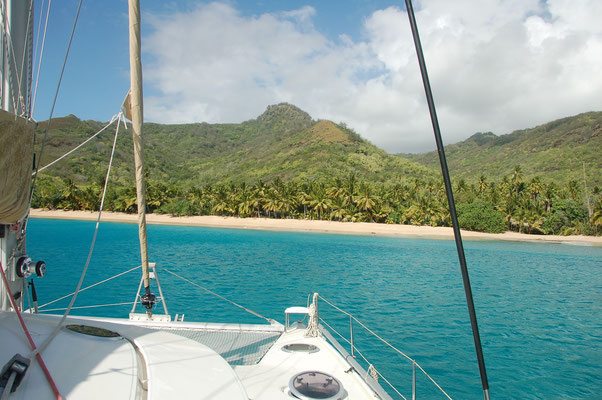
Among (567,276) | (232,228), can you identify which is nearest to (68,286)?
(567,276)

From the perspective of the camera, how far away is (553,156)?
293 feet

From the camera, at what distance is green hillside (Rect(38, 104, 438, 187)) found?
94562 millimetres

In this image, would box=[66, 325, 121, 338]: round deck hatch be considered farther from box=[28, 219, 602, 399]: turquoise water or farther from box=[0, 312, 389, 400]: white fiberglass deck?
box=[28, 219, 602, 399]: turquoise water

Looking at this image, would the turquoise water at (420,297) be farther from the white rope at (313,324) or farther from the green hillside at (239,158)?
the green hillside at (239,158)

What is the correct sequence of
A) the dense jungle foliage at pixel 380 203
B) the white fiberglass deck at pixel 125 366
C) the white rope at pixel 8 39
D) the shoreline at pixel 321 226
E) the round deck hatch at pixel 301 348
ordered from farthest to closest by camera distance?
the dense jungle foliage at pixel 380 203, the shoreline at pixel 321 226, the round deck hatch at pixel 301 348, the white rope at pixel 8 39, the white fiberglass deck at pixel 125 366

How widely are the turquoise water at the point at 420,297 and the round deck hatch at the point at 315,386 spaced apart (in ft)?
18.3

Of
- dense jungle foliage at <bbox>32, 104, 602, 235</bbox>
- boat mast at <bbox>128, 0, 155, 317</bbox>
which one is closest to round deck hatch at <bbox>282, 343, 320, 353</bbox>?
boat mast at <bbox>128, 0, 155, 317</bbox>

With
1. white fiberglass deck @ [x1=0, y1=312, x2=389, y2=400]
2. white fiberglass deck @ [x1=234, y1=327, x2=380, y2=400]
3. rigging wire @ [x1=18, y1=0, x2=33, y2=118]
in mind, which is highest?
rigging wire @ [x1=18, y1=0, x2=33, y2=118]

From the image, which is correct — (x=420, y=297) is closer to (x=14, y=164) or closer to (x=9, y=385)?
(x=14, y=164)

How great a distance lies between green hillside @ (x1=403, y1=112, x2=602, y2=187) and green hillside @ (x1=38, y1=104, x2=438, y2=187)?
20768mm

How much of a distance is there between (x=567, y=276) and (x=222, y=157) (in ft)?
438

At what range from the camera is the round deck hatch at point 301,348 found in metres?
5.71

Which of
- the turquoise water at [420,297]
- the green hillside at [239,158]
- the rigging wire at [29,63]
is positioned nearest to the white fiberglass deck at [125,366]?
the rigging wire at [29,63]

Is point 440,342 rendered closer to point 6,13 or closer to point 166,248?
point 6,13
